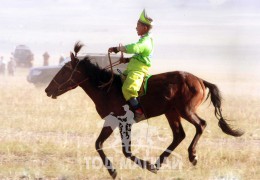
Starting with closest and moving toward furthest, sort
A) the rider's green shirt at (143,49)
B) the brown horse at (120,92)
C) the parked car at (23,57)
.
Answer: the rider's green shirt at (143,49) → the brown horse at (120,92) → the parked car at (23,57)

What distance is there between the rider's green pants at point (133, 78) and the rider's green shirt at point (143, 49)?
83 millimetres

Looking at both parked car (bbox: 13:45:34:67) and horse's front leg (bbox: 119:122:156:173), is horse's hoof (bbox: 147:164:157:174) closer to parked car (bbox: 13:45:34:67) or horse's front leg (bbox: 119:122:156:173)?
horse's front leg (bbox: 119:122:156:173)

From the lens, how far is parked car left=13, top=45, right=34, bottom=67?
66106 millimetres

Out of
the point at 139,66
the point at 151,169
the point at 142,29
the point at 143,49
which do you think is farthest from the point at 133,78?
the point at 151,169

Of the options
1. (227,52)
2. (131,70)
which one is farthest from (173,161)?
(227,52)

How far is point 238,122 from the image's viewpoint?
20.0 metres

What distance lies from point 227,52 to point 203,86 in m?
75.2

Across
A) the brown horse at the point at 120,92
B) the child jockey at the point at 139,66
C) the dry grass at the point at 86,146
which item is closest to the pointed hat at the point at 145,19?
the child jockey at the point at 139,66

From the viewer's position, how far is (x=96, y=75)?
12.3 m

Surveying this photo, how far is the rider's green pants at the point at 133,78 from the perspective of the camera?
1202cm

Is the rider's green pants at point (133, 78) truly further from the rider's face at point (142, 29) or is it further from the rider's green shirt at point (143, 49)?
the rider's face at point (142, 29)

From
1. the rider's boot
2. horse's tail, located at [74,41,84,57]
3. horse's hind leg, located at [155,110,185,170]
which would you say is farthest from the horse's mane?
horse's hind leg, located at [155,110,185,170]

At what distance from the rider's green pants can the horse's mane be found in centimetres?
23

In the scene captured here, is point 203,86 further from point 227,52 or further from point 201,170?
point 227,52
